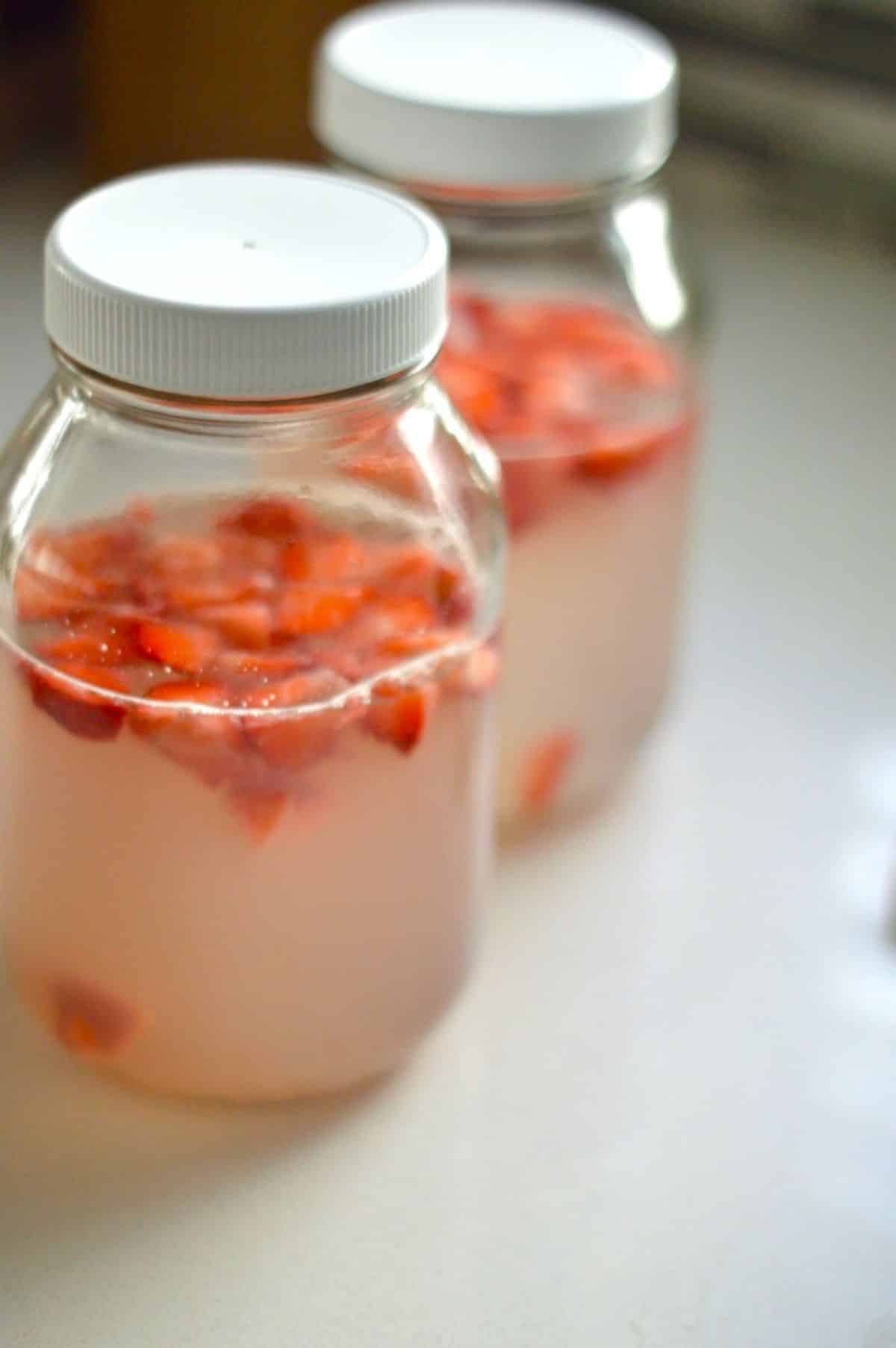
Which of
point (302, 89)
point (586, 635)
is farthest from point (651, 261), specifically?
point (302, 89)

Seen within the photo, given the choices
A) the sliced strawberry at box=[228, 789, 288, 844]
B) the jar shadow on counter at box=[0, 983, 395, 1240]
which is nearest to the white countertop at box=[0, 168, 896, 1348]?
the jar shadow on counter at box=[0, 983, 395, 1240]

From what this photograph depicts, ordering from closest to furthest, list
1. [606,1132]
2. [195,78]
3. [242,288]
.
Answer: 1. [242,288]
2. [606,1132]
3. [195,78]

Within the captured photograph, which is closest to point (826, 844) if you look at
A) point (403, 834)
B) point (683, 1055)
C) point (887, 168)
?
point (683, 1055)

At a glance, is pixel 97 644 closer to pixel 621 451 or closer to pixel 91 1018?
pixel 91 1018

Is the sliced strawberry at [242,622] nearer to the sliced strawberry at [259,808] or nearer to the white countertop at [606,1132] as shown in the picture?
the sliced strawberry at [259,808]

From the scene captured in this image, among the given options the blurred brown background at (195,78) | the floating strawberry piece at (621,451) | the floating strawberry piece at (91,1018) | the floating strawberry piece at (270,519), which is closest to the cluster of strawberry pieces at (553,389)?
the floating strawberry piece at (621,451)

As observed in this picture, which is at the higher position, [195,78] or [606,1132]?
[195,78]

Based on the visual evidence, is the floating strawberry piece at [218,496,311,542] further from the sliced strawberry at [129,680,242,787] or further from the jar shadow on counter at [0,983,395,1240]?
the jar shadow on counter at [0,983,395,1240]

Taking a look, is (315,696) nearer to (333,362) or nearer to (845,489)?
(333,362)
